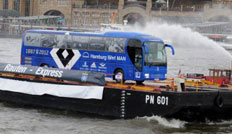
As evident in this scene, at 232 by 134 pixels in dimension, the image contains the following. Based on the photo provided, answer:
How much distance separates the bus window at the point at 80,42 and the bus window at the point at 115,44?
54.6 inches

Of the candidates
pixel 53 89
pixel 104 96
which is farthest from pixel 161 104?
pixel 53 89

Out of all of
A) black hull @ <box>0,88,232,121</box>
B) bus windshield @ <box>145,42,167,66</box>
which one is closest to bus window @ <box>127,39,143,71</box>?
bus windshield @ <box>145,42,167,66</box>

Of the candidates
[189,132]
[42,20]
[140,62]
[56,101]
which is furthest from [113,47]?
[42,20]

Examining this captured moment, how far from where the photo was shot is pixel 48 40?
34406mm

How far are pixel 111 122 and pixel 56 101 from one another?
3.73 metres

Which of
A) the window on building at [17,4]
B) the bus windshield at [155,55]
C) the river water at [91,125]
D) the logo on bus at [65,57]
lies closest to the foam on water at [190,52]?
the bus windshield at [155,55]

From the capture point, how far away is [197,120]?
29891 mm

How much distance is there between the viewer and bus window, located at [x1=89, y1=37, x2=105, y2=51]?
3228 centimetres

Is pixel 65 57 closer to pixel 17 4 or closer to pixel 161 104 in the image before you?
pixel 161 104

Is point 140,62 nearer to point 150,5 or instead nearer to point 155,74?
point 155,74

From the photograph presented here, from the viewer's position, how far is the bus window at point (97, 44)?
32.3m

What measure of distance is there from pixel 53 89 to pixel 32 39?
4.51 meters

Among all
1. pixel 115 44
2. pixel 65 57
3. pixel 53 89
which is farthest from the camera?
pixel 65 57

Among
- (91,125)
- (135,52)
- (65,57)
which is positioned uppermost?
(135,52)
